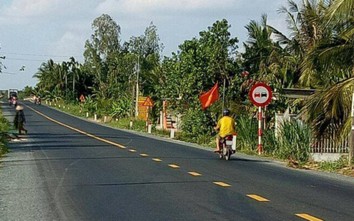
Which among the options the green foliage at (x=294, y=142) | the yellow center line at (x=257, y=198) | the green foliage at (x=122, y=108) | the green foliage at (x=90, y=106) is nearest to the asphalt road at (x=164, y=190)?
the yellow center line at (x=257, y=198)

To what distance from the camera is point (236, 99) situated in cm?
3766

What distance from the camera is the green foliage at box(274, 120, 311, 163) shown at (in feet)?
76.7

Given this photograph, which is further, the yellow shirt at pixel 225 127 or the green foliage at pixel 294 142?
the green foliage at pixel 294 142

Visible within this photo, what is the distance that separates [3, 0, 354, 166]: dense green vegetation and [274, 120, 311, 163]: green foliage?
0.04 meters

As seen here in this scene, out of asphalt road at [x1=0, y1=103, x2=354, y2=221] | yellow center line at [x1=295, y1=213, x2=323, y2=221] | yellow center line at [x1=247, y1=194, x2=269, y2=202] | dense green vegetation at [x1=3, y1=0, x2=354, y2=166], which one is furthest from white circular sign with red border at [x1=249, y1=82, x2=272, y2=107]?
yellow center line at [x1=295, y1=213, x2=323, y2=221]

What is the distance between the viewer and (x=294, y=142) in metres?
23.9

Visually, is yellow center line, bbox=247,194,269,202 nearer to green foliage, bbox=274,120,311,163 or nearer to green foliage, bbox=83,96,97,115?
green foliage, bbox=274,120,311,163

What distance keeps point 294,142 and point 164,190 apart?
11549mm

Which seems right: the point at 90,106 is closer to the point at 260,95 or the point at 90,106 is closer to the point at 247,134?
the point at 247,134

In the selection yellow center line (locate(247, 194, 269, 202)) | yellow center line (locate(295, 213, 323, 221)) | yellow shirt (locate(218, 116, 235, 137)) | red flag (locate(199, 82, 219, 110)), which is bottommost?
yellow center line (locate(247, 194, 269, 202))

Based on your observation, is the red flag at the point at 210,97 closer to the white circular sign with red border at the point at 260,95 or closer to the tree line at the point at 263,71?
the tree line at the point at 263,71

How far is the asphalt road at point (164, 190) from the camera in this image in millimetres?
10461

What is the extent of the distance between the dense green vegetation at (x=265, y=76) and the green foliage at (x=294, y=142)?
0.04m

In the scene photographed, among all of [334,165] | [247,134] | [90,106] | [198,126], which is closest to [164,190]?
[334,165]
